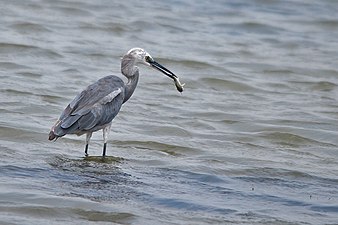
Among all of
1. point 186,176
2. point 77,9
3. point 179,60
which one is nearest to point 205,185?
point 186,176

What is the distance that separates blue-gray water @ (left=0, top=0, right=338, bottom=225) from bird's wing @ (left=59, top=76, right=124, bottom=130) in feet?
1.19

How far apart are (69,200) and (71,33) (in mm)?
8931

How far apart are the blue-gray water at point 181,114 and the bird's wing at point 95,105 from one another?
0.36 meters

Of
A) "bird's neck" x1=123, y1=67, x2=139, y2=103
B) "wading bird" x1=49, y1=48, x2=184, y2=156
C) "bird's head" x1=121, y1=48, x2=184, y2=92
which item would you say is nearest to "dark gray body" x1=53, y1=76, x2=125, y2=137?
"wading bird" x1=49, y1=48, x2=184, y2=156

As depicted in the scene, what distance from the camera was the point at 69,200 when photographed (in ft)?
25.7

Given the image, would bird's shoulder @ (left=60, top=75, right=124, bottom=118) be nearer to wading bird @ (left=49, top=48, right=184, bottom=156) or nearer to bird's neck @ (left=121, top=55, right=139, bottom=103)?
wading bird @ (left=49, top=48, right=184, bottom=156)

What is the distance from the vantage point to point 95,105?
9.82 m

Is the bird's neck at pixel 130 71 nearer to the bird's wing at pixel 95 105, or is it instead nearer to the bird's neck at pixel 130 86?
the bird's neck at pixel 130 86

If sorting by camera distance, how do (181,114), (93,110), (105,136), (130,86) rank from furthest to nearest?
(181,114), (130,86), (105,136), (93,110)

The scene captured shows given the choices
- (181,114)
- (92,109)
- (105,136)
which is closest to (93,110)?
(92,109)

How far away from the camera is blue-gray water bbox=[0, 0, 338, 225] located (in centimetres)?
808

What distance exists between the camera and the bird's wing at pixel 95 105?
9.63 m

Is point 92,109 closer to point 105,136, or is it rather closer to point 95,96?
point 95,96

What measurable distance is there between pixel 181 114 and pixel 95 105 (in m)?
2.49
